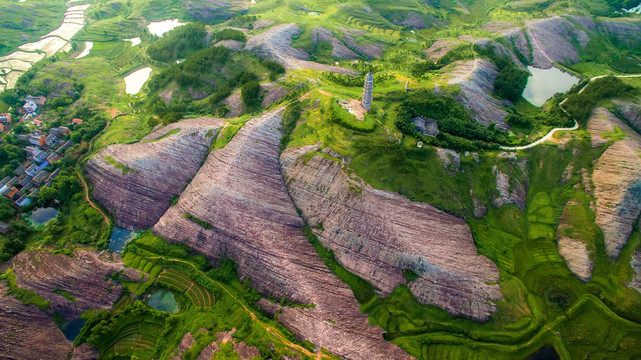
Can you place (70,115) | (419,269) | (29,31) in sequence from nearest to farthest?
1. (419,269)
2. (70,115)
3. (29,31)

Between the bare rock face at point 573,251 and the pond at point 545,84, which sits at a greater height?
the pond at point 545,84

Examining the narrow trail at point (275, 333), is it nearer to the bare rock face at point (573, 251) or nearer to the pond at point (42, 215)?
the pond at point (42, 215)

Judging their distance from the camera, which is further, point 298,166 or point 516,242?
point 298,166

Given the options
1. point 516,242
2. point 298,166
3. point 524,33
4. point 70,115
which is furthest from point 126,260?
point 524,33

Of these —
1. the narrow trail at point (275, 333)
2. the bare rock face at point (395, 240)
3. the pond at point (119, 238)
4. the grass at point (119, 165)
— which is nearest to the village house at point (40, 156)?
the grass at point (119, 165)

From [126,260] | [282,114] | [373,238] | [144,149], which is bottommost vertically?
[126,260]

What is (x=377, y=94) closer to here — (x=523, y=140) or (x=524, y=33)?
(x=523, y=140)
